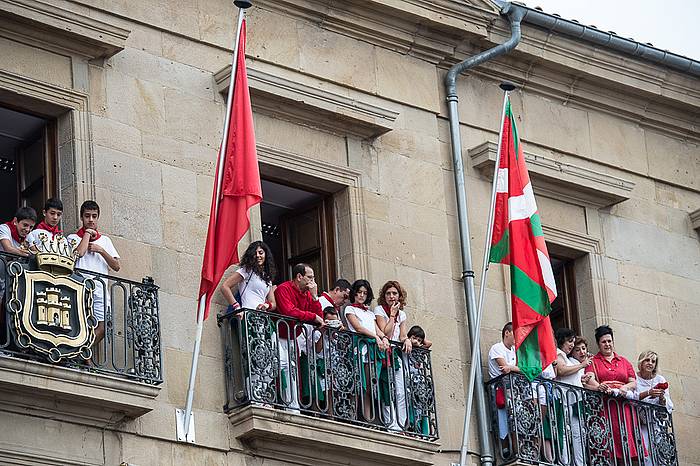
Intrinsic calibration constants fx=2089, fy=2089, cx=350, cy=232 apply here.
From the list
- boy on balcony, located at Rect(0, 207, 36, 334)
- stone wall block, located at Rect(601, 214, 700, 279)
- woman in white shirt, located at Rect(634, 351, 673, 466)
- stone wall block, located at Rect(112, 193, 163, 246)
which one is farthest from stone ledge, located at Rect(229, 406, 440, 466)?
stone wall block, located at Rect(601, 214, 700, 279)

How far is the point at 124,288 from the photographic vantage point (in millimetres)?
14750

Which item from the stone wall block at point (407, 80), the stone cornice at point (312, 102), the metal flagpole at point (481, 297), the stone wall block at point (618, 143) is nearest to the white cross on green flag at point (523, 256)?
the metal flagpole at point (481, 297)

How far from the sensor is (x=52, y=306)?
45.7 ft

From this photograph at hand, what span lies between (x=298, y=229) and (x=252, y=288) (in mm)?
1866

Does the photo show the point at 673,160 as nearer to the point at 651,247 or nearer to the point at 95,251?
the point at 651,247

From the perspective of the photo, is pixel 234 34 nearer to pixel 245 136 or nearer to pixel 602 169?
pixel 245 136

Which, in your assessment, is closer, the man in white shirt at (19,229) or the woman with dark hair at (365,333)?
the man in white shirt at (19,229)

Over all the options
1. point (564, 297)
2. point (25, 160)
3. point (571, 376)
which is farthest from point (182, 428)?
point (564, 297)

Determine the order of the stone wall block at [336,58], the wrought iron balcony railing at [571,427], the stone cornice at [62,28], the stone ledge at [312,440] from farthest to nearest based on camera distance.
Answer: the stone wall block at [336,58]
the wrought iron balcony railing at [571,427]
the stone cornice at [62,28]
the stone ledge at [312,440]

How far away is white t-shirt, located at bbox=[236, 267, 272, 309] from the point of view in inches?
608

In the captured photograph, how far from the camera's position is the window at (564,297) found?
18594mm

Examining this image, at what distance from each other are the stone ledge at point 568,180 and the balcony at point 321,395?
8.14 ft

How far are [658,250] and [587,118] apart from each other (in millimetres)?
1372

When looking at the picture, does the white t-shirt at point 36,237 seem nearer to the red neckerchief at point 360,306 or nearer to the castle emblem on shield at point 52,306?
the castle emblem on shield at point 52,306
